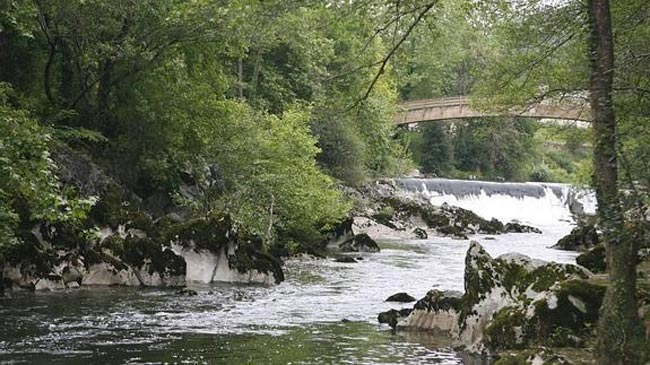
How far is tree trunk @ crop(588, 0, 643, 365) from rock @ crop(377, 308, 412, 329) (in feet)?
23.4

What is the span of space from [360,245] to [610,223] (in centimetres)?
2597

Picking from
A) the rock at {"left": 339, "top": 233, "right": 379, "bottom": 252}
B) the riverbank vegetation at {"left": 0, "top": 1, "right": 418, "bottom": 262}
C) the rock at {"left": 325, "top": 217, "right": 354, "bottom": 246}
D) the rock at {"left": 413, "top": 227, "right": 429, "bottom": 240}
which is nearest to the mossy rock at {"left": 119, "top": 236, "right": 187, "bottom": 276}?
the riverbank vegetation at {"left": 0, "top": 1, "right": 418, "bottom": 262}

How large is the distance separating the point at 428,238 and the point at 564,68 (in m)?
25.9

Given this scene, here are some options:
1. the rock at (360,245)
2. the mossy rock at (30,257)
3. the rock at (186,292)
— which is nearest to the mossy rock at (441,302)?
the rock at (186,292)

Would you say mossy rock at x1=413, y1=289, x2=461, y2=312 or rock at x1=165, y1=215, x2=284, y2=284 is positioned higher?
rock at x1=165, y1=215, x2=284, y2=284

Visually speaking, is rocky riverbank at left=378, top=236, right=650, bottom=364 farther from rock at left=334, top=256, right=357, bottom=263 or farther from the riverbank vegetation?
rock at left=334, top=256, right=357, bottom=263

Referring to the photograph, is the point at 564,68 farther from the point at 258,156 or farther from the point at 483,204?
the point at 483,204

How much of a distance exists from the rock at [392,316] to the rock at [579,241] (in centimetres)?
2315

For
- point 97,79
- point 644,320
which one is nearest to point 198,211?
point 97,79

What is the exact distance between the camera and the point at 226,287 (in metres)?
21.0

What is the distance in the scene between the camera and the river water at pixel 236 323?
12352 millimetres

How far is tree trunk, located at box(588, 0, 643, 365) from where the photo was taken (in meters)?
8.30

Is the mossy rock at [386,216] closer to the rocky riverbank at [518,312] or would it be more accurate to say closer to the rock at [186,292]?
the rock at [186,292]

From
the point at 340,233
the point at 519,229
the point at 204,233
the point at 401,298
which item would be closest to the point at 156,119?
the point at 204,233
